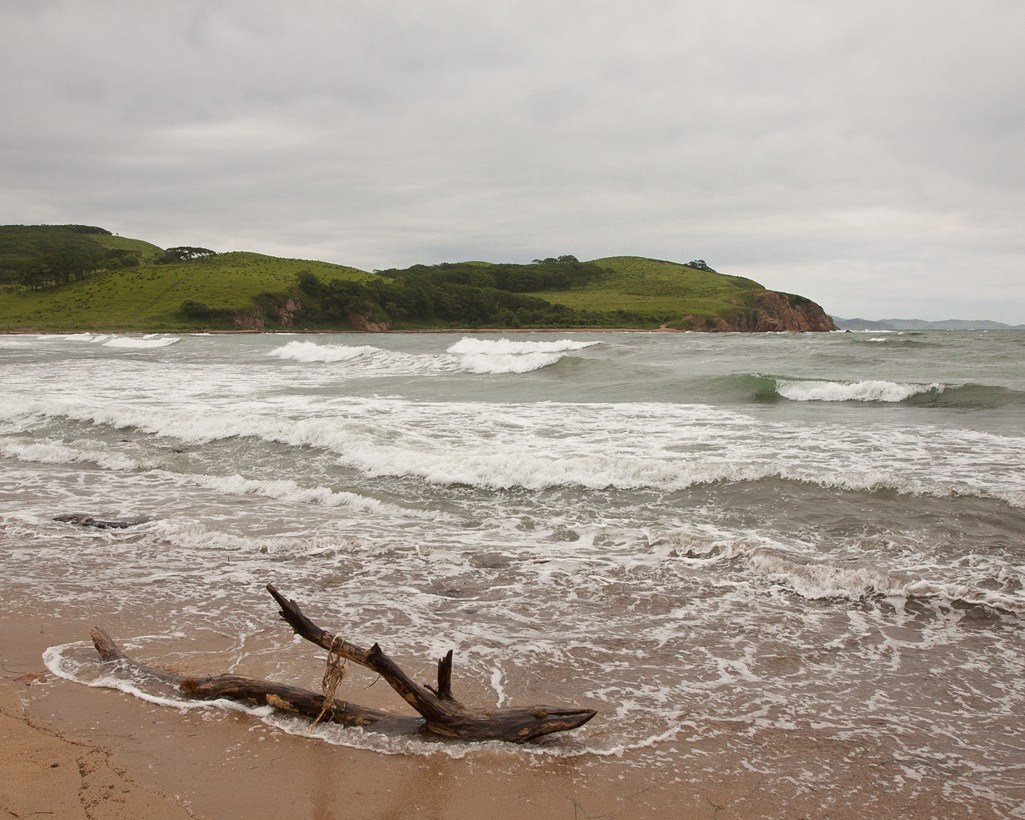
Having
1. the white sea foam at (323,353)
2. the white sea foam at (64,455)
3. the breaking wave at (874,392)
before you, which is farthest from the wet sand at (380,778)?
the white sea foam at (323,353)

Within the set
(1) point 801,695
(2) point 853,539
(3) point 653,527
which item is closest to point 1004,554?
(2) point 853,539

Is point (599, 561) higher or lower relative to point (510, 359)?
lower

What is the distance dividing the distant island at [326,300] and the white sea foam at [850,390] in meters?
70.6

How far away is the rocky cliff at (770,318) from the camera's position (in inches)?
3770

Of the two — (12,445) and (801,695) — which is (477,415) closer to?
(12,445)

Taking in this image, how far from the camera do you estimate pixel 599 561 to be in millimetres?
7285

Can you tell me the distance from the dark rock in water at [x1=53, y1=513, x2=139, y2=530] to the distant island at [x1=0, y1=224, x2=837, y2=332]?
77840 millimetres

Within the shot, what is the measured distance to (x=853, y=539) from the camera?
7742 millimetres

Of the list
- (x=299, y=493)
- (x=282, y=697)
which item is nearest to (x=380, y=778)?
(x=282, y=697)

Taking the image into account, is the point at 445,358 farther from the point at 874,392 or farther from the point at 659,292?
the point at 659,292

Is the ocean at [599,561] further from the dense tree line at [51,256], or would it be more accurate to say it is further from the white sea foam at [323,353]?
the dense tree line at [51,256]

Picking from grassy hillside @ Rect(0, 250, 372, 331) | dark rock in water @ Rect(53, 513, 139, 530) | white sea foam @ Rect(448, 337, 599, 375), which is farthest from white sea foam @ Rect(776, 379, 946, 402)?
grassy hillside @ Rect(0, 250, 372, 331)

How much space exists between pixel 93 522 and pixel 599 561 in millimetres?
5808

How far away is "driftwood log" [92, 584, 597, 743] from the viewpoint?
12.4 ft
